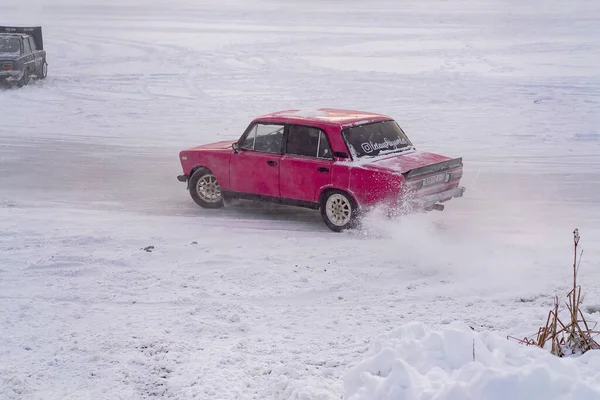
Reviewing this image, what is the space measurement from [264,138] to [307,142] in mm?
709

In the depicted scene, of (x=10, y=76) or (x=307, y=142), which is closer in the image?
(x=307, y=142)

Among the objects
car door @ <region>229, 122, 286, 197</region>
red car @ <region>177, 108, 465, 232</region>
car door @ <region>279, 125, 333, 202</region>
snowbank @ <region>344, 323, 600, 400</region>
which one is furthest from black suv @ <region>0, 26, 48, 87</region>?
snowbank @ <region>344, 323, 600, 400</region>

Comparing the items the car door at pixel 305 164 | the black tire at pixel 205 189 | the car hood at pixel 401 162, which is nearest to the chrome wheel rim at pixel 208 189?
the black tire at pixel 205 189

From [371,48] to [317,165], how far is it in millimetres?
23775

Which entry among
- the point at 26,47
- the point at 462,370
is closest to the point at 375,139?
the point at 462,370

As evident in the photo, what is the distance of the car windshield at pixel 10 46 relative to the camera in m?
22.8

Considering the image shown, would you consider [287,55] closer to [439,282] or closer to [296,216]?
[296,216]

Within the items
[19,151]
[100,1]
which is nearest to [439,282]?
[19,151]

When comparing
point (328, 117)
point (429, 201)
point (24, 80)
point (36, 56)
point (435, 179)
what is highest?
point (36, 56)

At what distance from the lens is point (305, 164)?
31.4 ft

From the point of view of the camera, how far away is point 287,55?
30375 mm

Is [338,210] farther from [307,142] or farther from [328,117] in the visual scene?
[328,117]

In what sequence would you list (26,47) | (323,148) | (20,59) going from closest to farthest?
(323,148) → (20,59) → (26,47)

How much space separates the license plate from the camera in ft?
29.9
